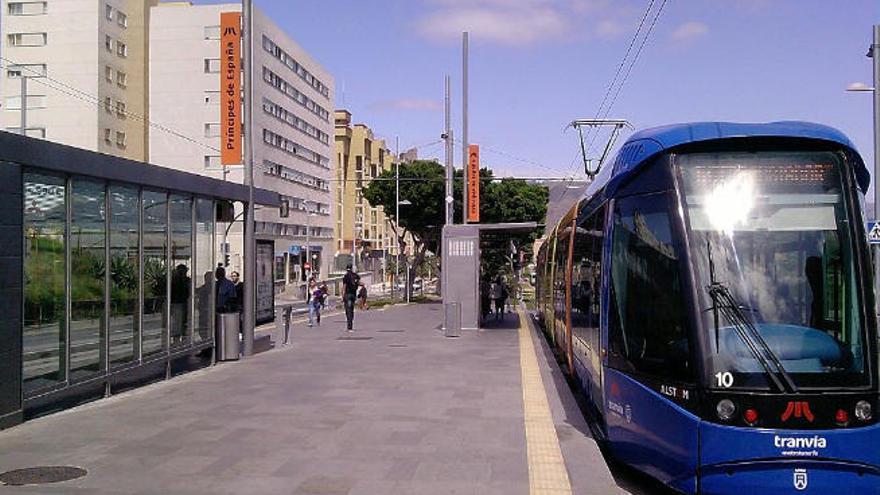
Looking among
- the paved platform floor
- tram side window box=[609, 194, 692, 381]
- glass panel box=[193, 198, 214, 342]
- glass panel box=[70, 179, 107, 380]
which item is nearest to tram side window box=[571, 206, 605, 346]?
tram side window box=[609, 194, 692, 381]

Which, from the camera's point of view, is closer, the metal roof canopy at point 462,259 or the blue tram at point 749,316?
the blue tram at point 749,316

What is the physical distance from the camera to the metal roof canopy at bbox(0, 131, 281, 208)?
30.3 feet

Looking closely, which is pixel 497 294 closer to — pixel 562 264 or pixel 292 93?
pixel 562 264

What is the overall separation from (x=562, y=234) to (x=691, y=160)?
8.57 m

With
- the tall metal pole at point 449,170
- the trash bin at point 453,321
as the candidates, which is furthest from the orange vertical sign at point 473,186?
the trash bin at point 453,321

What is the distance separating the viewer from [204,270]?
1541 cm

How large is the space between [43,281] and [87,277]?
0.90 meters

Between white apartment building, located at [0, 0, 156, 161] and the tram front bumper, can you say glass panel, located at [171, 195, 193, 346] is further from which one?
white apartment building, located at [0, 0, 156, 161]

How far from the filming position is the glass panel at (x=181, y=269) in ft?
45.9

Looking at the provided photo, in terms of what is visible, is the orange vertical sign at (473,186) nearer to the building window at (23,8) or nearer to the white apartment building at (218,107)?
the white apartment building at (218,107)

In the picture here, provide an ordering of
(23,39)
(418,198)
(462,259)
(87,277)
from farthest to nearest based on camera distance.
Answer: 1. (23,39)
2. (418,198)
3. (462,259)
4. (87,277)

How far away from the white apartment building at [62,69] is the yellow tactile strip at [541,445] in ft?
161

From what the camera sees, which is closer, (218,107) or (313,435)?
(313,435)

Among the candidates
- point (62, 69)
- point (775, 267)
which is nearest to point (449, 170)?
point (775, 267)
